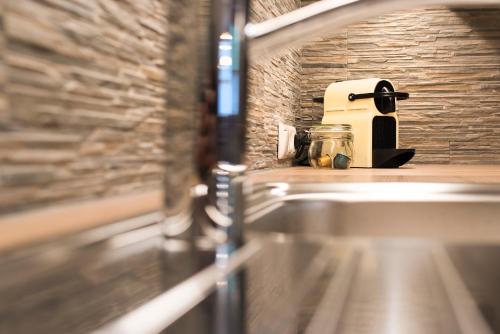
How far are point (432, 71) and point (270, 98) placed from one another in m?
0.89

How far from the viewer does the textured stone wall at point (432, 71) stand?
2.19 m

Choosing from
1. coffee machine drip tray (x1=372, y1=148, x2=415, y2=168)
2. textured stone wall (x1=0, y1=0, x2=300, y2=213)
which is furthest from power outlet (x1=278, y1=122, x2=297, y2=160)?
textured stone wall (x1=0, y1=0, x2=300, y2=213)

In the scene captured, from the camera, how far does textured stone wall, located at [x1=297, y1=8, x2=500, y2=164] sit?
7.19ft

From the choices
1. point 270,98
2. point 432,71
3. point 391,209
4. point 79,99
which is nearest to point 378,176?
point 391,209

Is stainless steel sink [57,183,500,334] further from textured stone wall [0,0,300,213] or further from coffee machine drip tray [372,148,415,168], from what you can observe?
coffee machine drip tray [372,148,415,168]

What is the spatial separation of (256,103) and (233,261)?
104 cm

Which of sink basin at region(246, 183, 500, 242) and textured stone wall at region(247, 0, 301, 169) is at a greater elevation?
textured stone wall at region(247, 0, 301, 169)

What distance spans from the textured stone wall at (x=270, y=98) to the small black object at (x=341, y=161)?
18cm

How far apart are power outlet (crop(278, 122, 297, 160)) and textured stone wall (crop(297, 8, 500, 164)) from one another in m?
0.34

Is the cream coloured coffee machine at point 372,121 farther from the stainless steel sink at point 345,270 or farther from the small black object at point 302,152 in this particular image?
the stainless steel sink at point 345,270

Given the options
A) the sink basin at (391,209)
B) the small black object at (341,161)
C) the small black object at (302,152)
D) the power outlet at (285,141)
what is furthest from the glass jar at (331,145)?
the sink basin at (391,209)

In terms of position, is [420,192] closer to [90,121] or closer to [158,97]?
[158,97]

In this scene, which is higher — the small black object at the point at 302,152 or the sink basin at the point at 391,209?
the small black object at the point at 302,152

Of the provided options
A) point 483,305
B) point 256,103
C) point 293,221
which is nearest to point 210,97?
point 483,305
